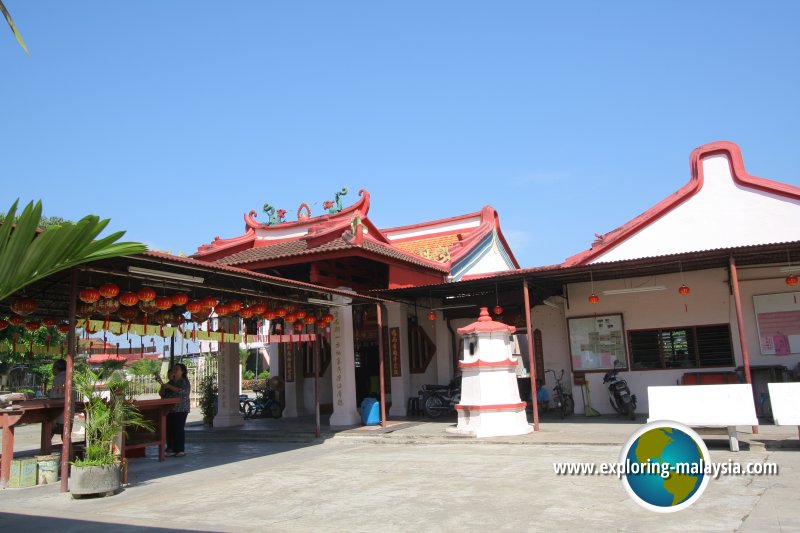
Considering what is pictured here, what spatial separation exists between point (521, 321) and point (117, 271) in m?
9.37

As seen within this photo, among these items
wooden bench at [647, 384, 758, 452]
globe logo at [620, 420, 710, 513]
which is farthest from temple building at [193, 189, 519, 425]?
globe logo at [620, 420, 710, 513]

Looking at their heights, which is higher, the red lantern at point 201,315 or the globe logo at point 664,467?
the red lantern at point 201,315

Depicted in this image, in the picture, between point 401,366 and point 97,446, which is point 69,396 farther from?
point 401,366

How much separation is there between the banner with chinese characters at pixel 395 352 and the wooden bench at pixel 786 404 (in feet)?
26.6

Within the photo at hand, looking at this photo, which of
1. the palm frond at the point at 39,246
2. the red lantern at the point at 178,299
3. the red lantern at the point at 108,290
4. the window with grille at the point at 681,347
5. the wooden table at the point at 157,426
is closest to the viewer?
the palm frond at the point at 39,246

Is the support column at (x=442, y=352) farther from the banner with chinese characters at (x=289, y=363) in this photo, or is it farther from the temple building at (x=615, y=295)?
the banner with chinese characters at (x=289, y=363)

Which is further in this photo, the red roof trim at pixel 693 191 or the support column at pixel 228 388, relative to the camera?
the support column at pixel 228 388

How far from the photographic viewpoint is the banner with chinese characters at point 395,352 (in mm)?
14484

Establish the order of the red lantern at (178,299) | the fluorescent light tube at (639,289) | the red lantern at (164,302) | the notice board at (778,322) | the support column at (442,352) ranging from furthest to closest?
the support column at (442,352)
the fluorescent light tube at (639,289)
the notice board at (778,322)
the red lantern at (178,299)
the red lantern at (164,302)

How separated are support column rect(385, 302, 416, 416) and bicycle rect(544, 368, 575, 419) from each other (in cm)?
326

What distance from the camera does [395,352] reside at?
1456 cm

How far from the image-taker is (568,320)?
13.8 metres

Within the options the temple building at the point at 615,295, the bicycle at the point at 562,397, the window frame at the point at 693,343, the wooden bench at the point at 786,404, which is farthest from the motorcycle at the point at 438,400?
the wooden bench at the point at 786,404

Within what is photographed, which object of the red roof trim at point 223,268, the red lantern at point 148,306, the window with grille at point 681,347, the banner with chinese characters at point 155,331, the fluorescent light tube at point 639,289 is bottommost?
the window with grille at point 681,347
